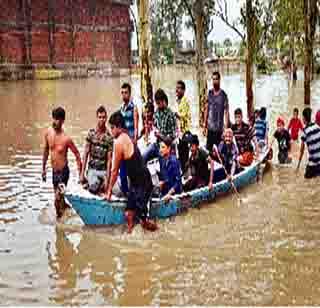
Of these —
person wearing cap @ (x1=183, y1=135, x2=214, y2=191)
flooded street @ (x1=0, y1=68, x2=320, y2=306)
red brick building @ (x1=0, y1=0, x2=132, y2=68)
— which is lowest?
flooded street @ (x1=0, y1=68, x2=320, y2=306)

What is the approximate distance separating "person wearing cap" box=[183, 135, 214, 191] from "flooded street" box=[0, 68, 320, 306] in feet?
1.28

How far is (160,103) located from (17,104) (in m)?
18.2

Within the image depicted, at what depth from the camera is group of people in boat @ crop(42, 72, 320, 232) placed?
27.2 feet

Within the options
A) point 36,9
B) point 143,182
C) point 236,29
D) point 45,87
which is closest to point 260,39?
point 236,29

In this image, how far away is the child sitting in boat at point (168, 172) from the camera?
9.26 meters

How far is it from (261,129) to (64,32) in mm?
35026

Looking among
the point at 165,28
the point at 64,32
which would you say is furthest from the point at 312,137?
the point at 165,28

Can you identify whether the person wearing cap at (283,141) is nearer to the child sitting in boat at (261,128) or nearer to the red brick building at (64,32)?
the child sitting in boat at (261,128)

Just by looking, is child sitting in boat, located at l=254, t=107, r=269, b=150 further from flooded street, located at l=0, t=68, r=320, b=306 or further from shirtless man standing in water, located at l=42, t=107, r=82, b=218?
shirtless man standing in water, located at l=42, t=107, r=82, b=218

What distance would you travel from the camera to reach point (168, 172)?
925cm

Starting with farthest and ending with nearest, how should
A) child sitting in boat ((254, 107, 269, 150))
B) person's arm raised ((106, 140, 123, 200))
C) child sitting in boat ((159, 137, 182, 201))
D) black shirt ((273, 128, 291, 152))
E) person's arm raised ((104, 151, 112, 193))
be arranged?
1. child sitting in boat ((254, 107, 269, 150))
2. black shirt ((273, 128, 291, 152))
3. child sitting in boat ((159, 137, 182, 201))
4. person's arm raised ((104, 151, 112, 193))
5. person's arm raised ((106, 140, 123, 200))

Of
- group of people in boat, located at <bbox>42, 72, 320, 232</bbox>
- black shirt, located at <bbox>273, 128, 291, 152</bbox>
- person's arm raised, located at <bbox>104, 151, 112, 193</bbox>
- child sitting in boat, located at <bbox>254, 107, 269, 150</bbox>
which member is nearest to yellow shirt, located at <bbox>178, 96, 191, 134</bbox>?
group of people in boat, located at <bbox>42, 72, 320, 232</bbox>

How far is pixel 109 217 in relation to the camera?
8602 mm

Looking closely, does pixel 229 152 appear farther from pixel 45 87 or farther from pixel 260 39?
pixel 45 87
